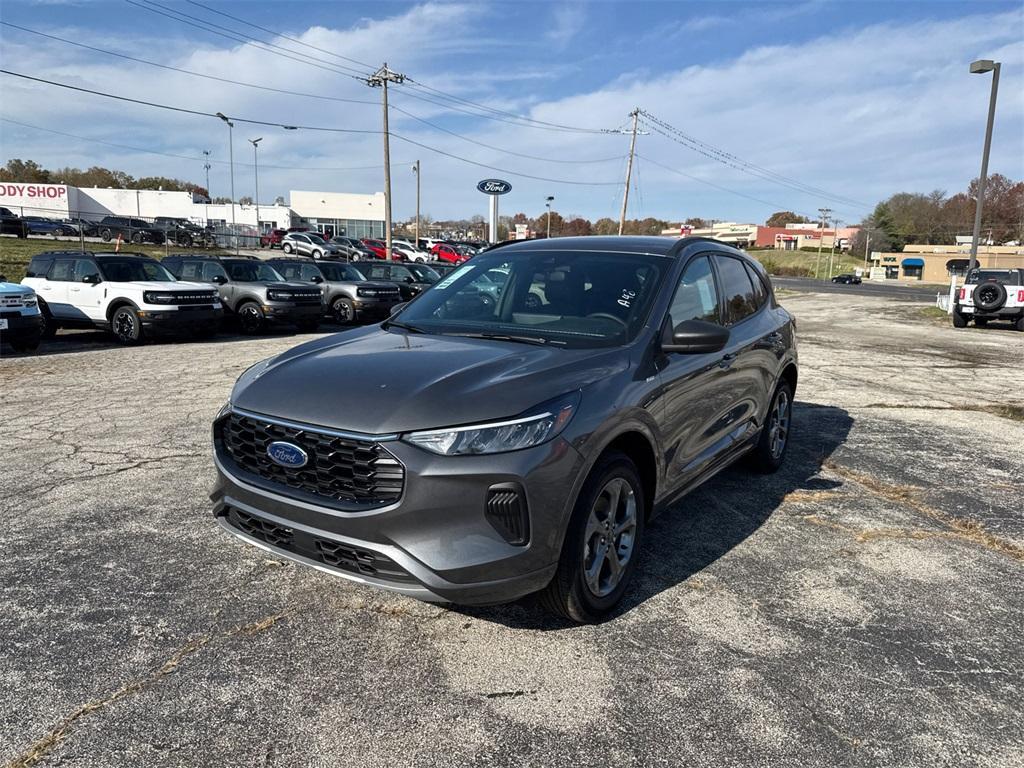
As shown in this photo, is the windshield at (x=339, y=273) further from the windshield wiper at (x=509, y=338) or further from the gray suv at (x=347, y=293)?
the windshield wiper at (x=509, y=338)

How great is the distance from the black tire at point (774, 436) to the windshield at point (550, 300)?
2.07 m

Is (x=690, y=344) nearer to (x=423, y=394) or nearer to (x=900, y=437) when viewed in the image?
(x=423, y=394)

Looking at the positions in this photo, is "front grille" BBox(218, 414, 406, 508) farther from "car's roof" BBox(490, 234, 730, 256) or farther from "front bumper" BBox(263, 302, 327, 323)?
"front bumper" BBox(263, 302, 327, 323)

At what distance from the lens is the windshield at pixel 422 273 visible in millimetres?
20719

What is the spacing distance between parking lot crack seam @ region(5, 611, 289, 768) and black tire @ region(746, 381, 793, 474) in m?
3.75

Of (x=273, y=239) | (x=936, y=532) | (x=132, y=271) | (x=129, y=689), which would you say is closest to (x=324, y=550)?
(x=129, y=689)

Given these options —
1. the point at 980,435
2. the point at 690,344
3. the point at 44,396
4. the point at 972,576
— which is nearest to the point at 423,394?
the point at 690,344

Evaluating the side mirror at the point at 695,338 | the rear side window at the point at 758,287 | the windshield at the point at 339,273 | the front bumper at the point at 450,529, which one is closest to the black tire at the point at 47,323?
the windshield at the point at 339,273

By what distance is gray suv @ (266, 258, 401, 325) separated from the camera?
17.3 metres

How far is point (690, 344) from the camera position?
3.57 meters

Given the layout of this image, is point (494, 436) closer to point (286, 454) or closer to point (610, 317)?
point (286, 454)

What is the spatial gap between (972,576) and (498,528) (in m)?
2.96

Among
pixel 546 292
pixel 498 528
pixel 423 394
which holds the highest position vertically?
pixel 546 292

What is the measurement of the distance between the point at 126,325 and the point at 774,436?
11551 millimetres
